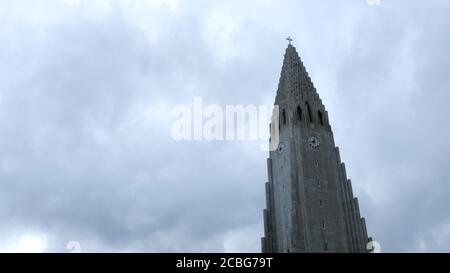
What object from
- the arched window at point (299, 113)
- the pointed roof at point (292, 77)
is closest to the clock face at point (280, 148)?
the arched window at point (299, 113)

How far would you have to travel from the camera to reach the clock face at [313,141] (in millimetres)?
81762

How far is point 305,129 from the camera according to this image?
83.1 metres

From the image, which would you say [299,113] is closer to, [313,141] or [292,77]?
[313,141]

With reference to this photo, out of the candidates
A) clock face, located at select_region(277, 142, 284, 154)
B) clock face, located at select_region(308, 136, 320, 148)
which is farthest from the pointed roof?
clock face, located at select_region(308, 136, 320, 148)

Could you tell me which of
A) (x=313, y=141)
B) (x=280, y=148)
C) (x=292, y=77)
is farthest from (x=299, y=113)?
(x=292, y=77)

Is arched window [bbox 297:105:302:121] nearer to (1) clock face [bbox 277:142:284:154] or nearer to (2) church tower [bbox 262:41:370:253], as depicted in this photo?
(2) church tower [bbox 262:41:370:253]

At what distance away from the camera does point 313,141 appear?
82.3 metres

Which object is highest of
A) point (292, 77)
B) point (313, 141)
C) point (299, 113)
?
point (292, 77)

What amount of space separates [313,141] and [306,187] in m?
9.41
